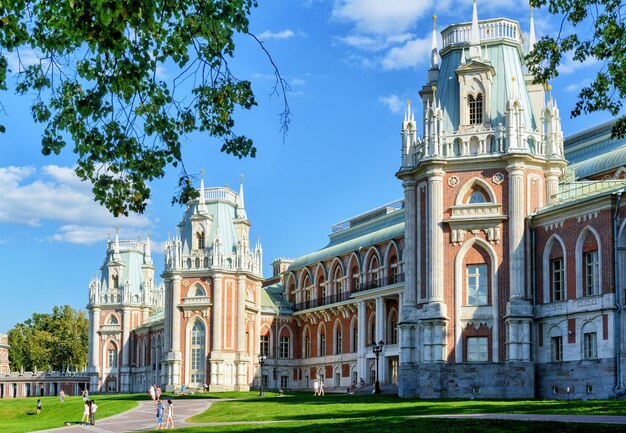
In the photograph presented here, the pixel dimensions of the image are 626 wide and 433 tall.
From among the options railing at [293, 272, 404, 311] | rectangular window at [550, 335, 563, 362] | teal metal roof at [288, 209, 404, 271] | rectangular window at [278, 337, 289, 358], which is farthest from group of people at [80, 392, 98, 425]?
rectangular window at [278, 337, 289, 358]

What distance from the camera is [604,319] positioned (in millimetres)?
43875

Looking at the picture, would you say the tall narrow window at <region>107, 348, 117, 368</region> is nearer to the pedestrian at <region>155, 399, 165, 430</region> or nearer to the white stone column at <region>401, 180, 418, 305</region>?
the white stone column at <region>401, 180, 418, 305</region>

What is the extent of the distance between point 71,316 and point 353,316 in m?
68.6

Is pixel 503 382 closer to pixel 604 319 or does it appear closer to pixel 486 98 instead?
pixel 604 319

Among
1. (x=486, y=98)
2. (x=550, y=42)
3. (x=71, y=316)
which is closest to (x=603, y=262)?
(x=486, y=98)

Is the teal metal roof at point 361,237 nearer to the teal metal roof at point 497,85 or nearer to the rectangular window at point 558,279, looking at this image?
the teal metal roof at point 497,85

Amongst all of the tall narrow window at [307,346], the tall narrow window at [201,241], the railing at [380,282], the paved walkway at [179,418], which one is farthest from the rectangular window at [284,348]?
the paved walkway at [179,418]

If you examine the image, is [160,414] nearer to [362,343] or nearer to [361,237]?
[362,343]

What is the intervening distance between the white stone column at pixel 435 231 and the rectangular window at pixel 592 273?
769 cm

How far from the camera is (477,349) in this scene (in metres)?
49.2

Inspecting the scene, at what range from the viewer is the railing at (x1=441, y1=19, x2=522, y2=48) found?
175ft

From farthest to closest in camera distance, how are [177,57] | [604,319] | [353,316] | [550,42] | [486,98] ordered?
1. [353,316]
2. [486,98]
3. [604,319]
4. [550,42]
5. [177,57]

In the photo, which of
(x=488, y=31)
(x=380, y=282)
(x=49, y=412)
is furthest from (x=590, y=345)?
(x=49, y=412)

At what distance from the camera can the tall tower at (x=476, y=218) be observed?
48.5 meters
